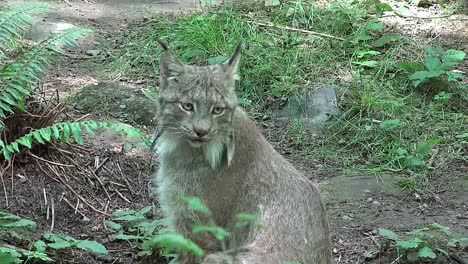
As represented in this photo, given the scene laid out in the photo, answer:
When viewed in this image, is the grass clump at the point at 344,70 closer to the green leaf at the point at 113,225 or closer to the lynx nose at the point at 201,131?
the green leaf at the point at 113,225

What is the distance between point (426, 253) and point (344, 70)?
12.4 ft

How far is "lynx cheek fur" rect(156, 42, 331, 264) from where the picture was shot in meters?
4.75

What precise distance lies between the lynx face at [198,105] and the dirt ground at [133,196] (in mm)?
1229

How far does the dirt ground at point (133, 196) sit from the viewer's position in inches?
229

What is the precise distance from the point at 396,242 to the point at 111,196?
2.42 m

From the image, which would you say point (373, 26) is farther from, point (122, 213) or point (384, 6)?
point (122, 213)

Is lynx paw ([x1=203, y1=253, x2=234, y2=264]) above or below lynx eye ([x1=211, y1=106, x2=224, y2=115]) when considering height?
below

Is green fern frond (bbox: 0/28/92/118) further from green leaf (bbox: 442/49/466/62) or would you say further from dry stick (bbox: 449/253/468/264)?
green leaf (bbox: 442/49/466/62)

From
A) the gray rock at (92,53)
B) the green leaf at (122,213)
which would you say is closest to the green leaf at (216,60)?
the gray rock at (92,53)

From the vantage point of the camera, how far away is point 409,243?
5.56 meters

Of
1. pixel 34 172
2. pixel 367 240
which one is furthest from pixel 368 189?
pixel 34 172

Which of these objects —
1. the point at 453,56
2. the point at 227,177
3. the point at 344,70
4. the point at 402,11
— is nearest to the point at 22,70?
the point at 227,177

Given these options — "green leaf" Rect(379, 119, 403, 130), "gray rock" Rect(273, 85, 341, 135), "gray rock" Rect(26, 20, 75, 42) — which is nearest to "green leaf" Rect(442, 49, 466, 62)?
"green leaf" Rect(379, 119, 403, 130)

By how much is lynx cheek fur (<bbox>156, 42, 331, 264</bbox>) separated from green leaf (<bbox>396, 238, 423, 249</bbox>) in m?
0.85
